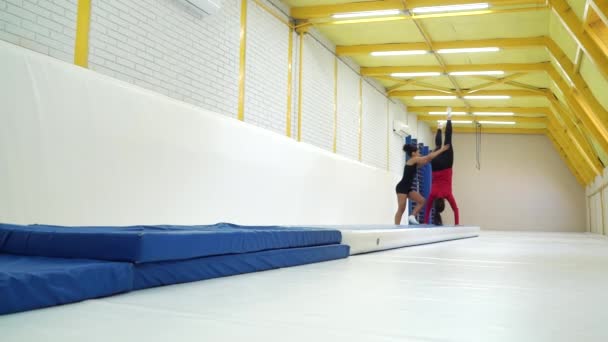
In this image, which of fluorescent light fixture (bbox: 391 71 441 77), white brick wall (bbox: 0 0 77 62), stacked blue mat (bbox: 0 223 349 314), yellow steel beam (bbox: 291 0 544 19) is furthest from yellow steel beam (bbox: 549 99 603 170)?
stacked blue mat (bbox: 0 223 349 314)

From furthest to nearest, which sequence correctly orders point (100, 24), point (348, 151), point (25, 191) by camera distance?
point (348, 151)
point (100, 24)
point (25, 191)

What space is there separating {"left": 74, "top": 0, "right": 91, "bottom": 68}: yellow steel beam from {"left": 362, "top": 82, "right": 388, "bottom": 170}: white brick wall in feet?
27.3

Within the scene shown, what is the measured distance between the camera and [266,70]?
7.83 m

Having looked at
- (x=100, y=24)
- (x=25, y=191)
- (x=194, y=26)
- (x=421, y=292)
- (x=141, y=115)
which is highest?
(x=194, y=26)

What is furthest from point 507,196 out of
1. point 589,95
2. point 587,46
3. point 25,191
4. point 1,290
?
point 1,290

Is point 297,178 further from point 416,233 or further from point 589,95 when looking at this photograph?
point 589,95

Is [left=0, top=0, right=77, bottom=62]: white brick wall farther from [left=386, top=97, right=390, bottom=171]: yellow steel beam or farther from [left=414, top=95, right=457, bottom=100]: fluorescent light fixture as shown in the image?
[left=414, top=95, right=457, bottom=100]: fluorescent light fixture

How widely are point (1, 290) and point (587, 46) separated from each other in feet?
26.1

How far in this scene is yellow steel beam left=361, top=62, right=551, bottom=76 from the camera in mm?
10859

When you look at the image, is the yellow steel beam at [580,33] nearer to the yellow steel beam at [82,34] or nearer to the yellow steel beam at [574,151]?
the yellow steel beam at [82,34]

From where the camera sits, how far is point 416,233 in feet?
21.0

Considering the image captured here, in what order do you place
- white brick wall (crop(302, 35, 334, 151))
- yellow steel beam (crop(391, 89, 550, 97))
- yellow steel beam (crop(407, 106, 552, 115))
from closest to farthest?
1. white brick wall (crop(302, 35, 334, 151))
2. yellow steel beam (crop(391, 89, 550, 97))
3. yellow steel beam (crop(407, 106, 552, 115))

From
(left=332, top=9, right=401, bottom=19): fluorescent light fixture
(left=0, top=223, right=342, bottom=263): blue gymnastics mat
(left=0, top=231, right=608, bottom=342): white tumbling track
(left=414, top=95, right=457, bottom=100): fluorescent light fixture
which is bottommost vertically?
(left=0, top=231, right=608, bottom=342): white tumbling track

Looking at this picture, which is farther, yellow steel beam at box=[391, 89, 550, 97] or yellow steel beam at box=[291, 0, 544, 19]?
yellow steel beam at box=[391, 89, 550, 97]
